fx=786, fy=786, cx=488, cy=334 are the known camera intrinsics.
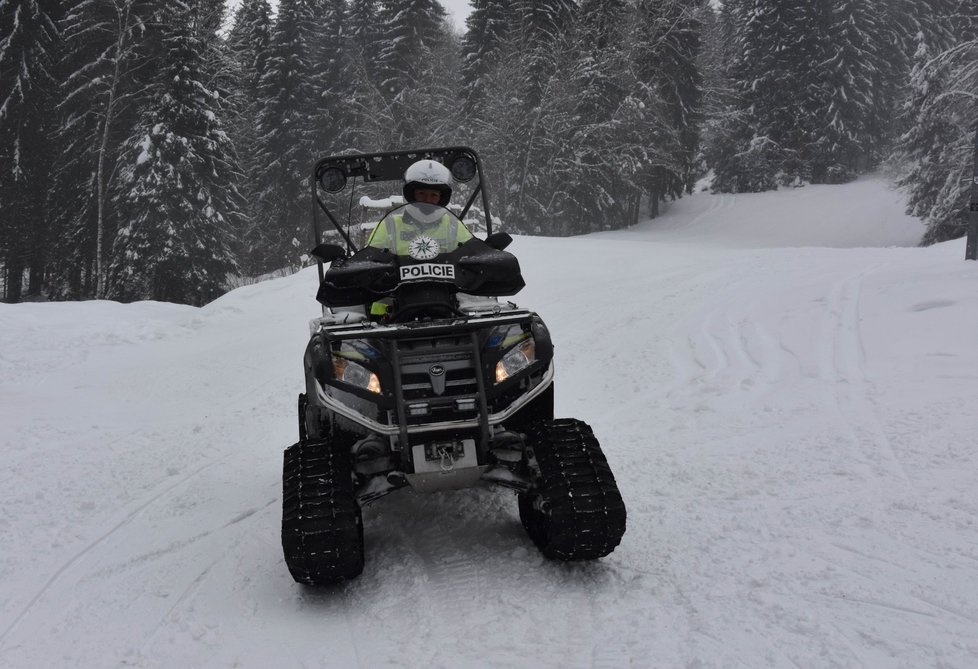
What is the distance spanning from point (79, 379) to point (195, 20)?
2292cm

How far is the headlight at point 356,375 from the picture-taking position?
413 cm

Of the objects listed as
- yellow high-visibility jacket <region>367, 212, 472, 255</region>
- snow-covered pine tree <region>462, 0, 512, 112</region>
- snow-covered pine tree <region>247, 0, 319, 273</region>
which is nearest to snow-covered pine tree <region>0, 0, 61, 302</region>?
snow-covered pine tree <region>247, 0, 319, 273</region>

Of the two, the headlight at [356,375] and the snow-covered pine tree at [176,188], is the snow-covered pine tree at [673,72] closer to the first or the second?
the snow-covered pine tree at [176,188]

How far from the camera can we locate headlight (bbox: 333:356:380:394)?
4133 millimetres

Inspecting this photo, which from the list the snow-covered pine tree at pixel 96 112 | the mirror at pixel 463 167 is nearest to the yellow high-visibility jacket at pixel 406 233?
the mirror at pixel 463 167

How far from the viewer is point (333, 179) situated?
230 inches

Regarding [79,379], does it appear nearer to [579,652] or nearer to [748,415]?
[748,415]

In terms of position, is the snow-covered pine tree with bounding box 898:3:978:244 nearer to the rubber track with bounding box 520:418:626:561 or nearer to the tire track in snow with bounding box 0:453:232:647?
the rubber track with bounding box 520:418:626:561

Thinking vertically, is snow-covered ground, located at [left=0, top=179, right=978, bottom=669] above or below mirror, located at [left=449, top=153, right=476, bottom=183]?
below

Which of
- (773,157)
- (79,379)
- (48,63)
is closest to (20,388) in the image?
(79,379)

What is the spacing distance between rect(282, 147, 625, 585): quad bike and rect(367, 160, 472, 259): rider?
30cm

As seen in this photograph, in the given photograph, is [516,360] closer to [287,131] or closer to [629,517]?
[629,517]

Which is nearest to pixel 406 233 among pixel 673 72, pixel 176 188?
pixel 176 188

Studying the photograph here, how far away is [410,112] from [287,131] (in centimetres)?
586
